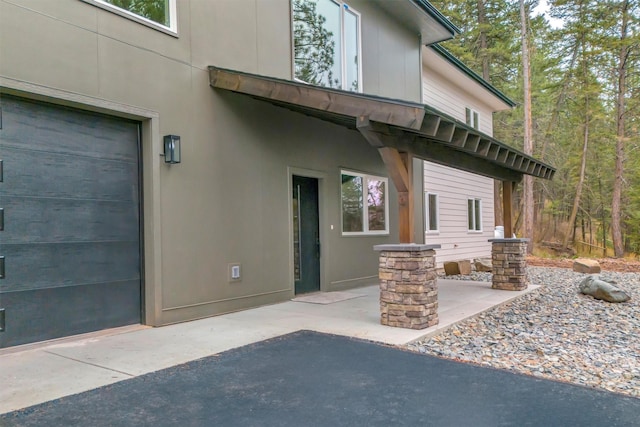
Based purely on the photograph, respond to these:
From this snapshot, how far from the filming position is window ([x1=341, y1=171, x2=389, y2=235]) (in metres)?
8.47

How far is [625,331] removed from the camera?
18.6ft

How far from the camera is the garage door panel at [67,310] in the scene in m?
4.11

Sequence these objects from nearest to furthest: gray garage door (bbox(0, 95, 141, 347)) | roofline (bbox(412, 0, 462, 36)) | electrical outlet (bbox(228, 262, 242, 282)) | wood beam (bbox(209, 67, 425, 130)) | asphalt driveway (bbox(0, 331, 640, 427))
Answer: asphalt driveway (bbox(0, 331, 640, 427)) → gray garage door (bbox(0, 95, 141, 347)) → wood beam (bbox(209, 67, 425, 130)) → electrical outlet (bbox(228, 262, 242, 282)) → roofline (bbox(412, 0, 462, 36))

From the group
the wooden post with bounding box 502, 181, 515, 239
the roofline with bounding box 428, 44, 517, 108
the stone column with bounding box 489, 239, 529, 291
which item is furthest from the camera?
the roofline with bounding box 428, 44, 517, 108

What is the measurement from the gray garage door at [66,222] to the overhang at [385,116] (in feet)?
5.31

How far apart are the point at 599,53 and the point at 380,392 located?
19680mm

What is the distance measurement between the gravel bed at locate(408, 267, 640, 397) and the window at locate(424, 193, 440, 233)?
418cm

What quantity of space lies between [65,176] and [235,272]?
247 centimetres

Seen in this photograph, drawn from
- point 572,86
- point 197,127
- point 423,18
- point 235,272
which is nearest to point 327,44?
point 423,18

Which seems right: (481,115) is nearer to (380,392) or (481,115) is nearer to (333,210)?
(333,210)

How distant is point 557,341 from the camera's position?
5.04 meters

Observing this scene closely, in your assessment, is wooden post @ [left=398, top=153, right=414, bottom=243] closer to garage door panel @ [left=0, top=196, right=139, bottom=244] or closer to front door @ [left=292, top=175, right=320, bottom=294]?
front door @ [left=292, top=175, right=320, bottom=294]

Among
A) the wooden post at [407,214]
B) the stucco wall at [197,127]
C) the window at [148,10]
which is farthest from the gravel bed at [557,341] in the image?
the window at [148,10]

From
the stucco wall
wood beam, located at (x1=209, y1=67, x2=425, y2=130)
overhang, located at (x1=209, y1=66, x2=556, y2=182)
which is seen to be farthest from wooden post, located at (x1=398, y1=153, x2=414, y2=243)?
the stucco wall
